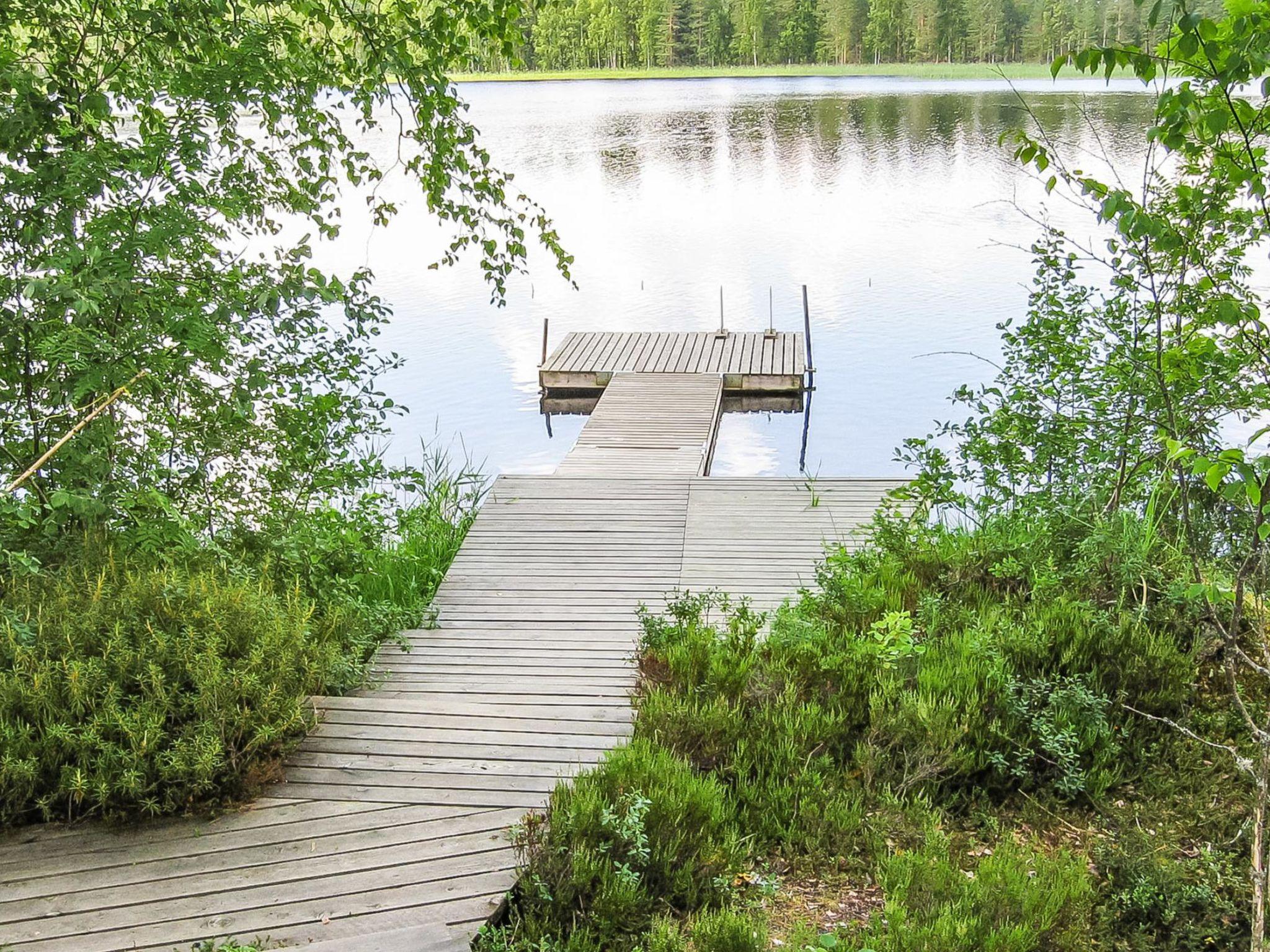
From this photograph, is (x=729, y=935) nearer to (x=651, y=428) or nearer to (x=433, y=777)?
(x=433, y=777)

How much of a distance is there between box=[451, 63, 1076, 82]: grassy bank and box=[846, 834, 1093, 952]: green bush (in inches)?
2466

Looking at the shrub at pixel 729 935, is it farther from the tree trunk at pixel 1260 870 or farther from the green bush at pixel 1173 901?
the tree trunk at pixel 1260 870

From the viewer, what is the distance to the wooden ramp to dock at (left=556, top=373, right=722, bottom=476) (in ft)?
33.7

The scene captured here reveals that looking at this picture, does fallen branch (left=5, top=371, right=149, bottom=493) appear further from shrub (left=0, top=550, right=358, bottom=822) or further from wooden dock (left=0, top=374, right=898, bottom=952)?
wooden dock (left=0, top=374, right=898, bottom=952)

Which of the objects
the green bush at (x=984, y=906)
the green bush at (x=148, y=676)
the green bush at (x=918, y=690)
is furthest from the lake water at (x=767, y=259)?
the green bush at (x=148, y=676)

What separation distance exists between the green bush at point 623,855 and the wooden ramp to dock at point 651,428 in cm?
Answer: 570

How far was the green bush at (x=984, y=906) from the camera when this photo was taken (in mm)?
2707

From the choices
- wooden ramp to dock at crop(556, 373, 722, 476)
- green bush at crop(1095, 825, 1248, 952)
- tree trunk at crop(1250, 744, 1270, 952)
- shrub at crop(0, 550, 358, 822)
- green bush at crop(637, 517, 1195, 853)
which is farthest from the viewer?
wooden ramp to dock at crop(556, 373, 722, 476)

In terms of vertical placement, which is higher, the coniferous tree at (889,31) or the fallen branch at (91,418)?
the coniferous tree at (889,31)

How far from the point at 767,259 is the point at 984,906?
70.8 ft

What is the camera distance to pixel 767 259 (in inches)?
922

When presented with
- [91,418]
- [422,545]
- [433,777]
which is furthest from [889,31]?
[433,777]

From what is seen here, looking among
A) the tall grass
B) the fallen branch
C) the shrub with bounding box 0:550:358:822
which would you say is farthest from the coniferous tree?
the shrub with bounding box 0:550:358:822

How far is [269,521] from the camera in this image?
16.9ft
